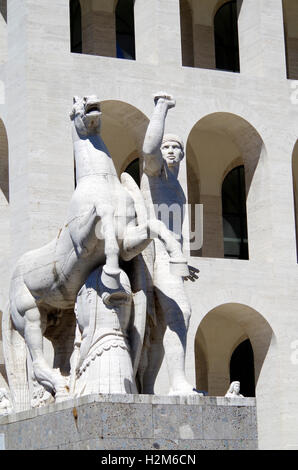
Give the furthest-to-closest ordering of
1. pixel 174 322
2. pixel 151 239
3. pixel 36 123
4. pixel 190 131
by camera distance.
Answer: pixel 190 131 → pixel 36 123 → pixel 174 322 → pixel 151 239

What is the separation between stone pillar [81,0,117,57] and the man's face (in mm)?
14564

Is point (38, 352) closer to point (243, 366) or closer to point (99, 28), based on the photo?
point (99, 28)

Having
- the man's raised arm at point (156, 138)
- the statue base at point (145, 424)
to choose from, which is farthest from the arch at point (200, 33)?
the statue base at point (145, 424)

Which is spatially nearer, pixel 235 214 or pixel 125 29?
pixel 235 214

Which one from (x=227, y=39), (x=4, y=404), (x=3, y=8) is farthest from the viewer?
(x=227, y=39)

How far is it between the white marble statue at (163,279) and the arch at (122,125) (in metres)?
10.7

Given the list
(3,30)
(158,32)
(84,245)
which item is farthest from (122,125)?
(84,245)

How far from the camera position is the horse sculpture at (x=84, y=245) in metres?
16.4

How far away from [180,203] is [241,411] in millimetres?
2980

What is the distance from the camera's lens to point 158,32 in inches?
1137

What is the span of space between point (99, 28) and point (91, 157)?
15460 mm

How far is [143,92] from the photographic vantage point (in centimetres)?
2841

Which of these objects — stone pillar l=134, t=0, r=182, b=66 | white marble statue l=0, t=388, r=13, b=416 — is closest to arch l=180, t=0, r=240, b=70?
stone pillar l=134, t=0, r=182, b=66

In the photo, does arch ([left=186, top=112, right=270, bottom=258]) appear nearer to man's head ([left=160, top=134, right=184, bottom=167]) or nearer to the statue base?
man's head ([left=160, top=134, right=184, bottom=167])
